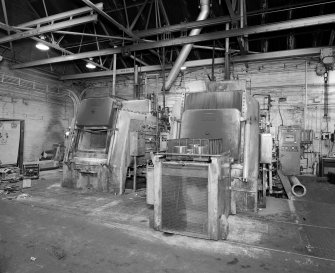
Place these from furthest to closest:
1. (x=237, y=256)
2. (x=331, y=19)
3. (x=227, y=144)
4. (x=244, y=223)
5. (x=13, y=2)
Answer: (x=13, y=2) < (x=331, y=19) < (x=227, y=144) < (x=244, y=223) < (x=237, y=256)

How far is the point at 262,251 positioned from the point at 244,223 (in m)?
0.78

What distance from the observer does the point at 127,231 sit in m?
3.04

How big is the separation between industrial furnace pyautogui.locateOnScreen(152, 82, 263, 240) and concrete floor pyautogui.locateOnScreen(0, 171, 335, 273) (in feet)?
0.75

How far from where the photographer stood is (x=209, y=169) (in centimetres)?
265

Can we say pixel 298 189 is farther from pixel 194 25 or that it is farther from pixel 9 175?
pixel 9 175

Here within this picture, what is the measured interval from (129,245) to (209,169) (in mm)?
1232

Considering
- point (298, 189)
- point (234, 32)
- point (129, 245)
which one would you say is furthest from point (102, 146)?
point (298, 189)

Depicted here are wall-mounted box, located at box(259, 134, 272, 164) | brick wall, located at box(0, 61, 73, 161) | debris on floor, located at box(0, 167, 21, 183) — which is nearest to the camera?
wall-mounted box, located at box(259, 134, 272, 164)

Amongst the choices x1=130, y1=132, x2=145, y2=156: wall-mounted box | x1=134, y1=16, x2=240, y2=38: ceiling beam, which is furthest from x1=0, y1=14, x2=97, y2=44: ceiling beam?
x1=130, y1=132, x2=145, y2=156: wall-mounted box

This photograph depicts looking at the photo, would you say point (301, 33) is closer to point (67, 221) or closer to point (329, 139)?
point (329, 139)

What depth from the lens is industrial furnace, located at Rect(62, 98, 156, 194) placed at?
198 inches

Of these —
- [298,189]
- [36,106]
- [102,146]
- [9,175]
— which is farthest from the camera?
[36,106]

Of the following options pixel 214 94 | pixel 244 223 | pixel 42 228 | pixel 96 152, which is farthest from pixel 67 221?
pixel 214 94

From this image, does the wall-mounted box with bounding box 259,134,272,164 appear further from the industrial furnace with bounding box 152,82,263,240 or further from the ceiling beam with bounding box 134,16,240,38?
the ceiling beam with bounding box 134,16,240,38
